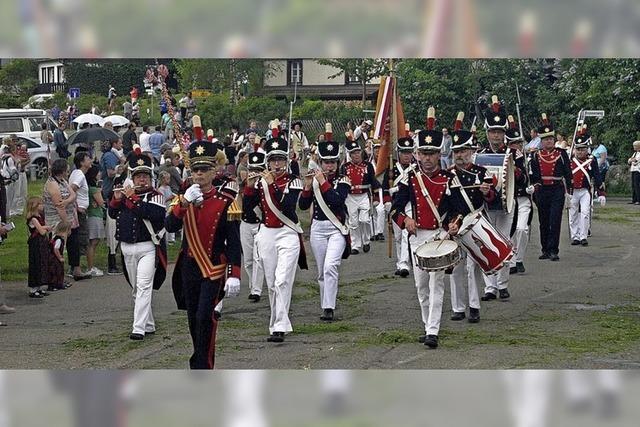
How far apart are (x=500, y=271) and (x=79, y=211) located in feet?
19.1

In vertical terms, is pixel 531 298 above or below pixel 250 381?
below

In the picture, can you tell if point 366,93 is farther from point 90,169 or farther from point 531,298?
point 531,298

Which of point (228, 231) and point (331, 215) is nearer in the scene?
point (228, 231)

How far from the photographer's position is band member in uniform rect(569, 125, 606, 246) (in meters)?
19.8

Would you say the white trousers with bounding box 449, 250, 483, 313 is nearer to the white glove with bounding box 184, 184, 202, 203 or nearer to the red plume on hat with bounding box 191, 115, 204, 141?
the red plume on hat with bounding box 191, 115, 204, 141

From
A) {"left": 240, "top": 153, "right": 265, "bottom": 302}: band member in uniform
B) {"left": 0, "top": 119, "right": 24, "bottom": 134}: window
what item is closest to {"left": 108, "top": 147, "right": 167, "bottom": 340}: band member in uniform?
{"left": 240, "top": 153, "right": 265, "bottom": 302}: band member in uniform

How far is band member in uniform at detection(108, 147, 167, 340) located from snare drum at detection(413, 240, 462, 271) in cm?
282

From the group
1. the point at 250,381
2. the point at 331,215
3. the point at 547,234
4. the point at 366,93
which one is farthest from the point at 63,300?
the point at 366,93

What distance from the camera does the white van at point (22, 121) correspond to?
27547 mm

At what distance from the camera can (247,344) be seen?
37.0ft

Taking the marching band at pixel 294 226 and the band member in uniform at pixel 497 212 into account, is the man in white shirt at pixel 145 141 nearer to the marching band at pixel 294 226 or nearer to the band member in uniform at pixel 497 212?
the marching band at pixel 294 226

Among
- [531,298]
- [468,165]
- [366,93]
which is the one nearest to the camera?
[468,165]

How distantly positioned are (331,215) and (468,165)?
69.0 inches

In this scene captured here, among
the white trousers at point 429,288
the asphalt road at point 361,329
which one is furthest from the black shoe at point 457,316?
the white trousers at point 429,288
